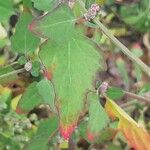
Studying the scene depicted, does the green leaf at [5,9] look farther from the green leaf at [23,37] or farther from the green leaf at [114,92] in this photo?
the green leaf at [114,92]

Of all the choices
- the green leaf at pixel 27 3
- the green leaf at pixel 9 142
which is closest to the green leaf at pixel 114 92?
the green leaf at pixel 27 3

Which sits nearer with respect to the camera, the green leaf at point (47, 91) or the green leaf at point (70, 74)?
the green leaf at point (70, 74)

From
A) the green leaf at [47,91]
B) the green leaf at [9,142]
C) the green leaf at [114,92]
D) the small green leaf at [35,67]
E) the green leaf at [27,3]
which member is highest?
the green leaf at [27,3]

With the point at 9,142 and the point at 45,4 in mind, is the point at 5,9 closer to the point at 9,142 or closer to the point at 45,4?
the point at 45,4

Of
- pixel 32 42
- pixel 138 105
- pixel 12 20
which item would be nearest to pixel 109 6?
pixel 12 20

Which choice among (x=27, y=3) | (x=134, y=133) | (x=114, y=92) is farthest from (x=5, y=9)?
(x=134, y=133)

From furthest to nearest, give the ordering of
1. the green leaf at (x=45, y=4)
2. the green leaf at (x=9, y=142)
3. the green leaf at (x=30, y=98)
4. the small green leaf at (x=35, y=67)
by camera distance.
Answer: the green leaf at (x=9, y=142)
the green leaf at (x=30, y=98)
the small green leaf at (x=35, y=67)
the green leaf at (x=45, y=4)

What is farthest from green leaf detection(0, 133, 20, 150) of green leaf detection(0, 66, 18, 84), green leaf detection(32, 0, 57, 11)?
green leaf detection(32, 0, 57, 11)
